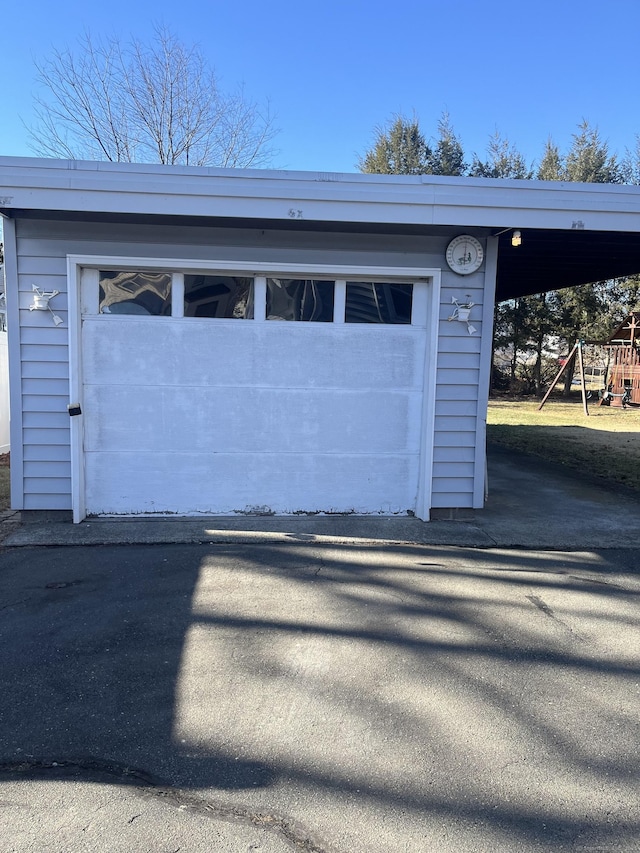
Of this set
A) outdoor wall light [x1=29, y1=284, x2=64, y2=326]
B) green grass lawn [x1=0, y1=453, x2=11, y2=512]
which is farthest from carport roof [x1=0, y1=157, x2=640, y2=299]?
green grass lawn [x1=0, y1=453, x2=11, y2=512]

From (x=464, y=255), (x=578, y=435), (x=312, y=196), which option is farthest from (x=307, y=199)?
(x=578, y=435)

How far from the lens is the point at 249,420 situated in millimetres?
5586

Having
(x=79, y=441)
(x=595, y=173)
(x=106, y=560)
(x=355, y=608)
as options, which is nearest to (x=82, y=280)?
(x=79, y=441)

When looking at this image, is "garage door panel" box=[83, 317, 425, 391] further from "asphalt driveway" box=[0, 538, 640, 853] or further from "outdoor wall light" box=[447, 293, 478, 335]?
"asphalt driveway" box=[0, 538, 640, 853]

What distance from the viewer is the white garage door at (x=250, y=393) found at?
5418 mm

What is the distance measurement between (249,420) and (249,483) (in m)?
0.62

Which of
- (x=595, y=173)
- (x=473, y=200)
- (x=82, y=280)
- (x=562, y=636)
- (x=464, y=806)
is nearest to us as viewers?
(x=464, y=806)

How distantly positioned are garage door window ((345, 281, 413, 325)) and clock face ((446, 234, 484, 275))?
0.46 m

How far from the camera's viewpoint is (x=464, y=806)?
2084mm

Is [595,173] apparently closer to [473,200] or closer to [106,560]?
[473,200]

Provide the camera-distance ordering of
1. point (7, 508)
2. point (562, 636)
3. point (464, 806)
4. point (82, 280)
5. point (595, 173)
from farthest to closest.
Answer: point (595, 173) < point (7, 508) < point (82, 280) < point (562, 636) < point (464, 806)

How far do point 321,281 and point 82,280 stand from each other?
7.22ft

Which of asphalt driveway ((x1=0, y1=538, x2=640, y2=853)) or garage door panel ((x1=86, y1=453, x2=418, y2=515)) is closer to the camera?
asphalt driveway ((x1=0, y1=538, x2=640, y2=853))

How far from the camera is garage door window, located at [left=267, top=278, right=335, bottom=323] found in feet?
18.1
